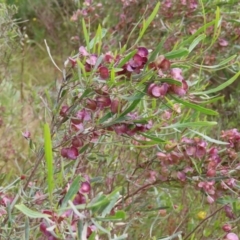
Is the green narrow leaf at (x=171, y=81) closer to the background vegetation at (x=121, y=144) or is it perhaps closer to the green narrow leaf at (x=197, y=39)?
the background vegetation at (x=121, y=144)

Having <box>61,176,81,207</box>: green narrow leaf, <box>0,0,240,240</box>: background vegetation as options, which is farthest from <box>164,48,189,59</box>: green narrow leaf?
<box>61,176,81,207</box>: green narrow leaf

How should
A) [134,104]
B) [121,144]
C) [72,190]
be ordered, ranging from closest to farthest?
[72,190] → [134,104] → [121,144]

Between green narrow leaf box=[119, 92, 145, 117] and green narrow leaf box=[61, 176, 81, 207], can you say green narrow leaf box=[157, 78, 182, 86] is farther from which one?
green narrow leaf box=[61, 176, 81, 207]

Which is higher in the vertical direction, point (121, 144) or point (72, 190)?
point (72, 190)

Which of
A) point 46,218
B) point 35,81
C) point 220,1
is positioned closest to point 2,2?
point 220,1

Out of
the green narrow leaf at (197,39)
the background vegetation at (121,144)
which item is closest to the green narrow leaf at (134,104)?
the background vegetation at (121,144)

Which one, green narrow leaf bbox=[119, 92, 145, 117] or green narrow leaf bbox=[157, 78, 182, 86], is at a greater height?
green narrow leaf bbox=[157, 78, 182, 86]

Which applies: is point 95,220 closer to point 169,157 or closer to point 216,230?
point 169,157

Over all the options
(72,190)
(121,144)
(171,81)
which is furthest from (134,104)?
(121,144)

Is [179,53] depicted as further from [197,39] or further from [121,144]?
[121,144]

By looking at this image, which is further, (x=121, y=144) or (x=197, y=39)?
(x=121, y=144)

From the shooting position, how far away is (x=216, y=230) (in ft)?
5.91

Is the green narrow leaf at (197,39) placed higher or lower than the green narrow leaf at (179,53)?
lower

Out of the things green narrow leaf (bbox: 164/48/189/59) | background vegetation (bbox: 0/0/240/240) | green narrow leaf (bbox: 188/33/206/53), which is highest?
green narrow leaf (bbox: 164/48/189/59)
